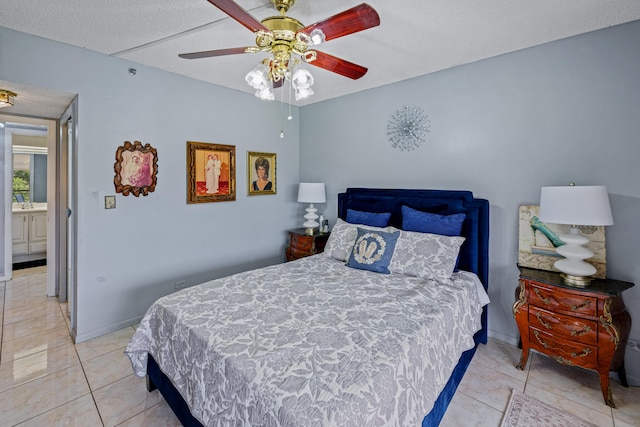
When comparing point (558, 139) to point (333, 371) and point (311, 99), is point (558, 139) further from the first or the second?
point (311, 99)

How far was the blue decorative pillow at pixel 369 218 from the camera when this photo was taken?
304cm

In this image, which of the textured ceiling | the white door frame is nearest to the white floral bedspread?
the textured ceiling

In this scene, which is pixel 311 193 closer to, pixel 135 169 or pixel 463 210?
pixel 463 210

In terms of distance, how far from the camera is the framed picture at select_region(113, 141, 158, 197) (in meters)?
2.78

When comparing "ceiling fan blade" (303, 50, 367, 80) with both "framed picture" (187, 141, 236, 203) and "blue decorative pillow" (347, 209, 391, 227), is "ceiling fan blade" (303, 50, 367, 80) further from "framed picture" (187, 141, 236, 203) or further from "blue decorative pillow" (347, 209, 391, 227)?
→ "framed picture" (187, 141, 236, 203)

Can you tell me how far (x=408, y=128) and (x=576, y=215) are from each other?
1.75 m

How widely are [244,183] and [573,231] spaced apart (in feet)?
10.8

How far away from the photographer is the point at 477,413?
188cm

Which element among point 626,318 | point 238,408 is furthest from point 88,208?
point 626,318

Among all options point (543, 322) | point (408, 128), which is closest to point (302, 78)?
point (408, 128)

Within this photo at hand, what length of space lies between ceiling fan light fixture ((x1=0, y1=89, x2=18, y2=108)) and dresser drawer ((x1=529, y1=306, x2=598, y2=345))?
4.52 m

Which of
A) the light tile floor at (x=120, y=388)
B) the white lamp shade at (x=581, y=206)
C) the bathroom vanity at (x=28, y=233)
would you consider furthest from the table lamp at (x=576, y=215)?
the bathroom vanity at (x=28, y=233)

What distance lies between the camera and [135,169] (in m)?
2.88

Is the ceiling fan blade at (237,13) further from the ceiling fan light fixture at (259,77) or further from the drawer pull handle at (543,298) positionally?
the drawer pull handle at (543,298)
